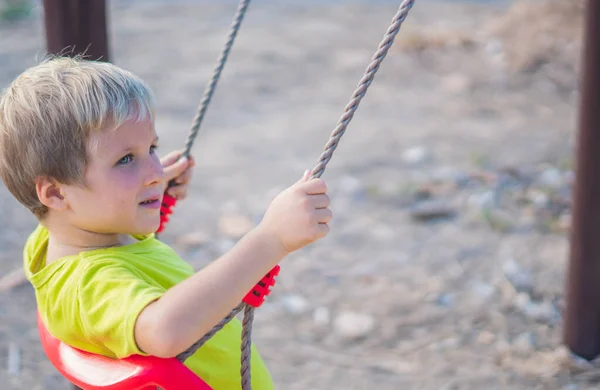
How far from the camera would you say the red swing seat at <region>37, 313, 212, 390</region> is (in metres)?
1.06

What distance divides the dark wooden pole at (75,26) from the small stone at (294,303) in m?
1.05

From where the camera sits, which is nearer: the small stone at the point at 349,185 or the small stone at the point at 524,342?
the small stone at the point at 524,342

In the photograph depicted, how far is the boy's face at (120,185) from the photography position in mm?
1093

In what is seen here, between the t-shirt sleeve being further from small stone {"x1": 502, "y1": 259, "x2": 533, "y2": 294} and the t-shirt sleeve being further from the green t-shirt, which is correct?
small stone {"x1": 502, "y1": 259, "x2": 533, "y2": 294}

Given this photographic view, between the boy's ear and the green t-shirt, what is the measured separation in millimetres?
76

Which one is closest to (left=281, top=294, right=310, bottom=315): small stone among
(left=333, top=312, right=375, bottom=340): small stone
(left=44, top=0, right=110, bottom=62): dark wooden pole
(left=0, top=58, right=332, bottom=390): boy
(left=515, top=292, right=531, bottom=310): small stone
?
(left=333, top=312, right=375, bottom=340): small stone

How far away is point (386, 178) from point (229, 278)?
8.41 feet

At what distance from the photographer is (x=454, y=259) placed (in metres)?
2.81

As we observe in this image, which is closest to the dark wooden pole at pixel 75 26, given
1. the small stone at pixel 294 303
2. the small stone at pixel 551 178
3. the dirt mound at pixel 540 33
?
the small stone at pixel 294 303

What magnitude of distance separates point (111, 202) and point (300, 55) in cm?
431

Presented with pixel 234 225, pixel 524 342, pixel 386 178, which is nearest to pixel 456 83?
pixel 386 178

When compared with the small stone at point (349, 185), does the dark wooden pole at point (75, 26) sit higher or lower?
higher

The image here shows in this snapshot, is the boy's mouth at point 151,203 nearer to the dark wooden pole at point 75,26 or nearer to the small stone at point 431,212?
the dark wooden pole at point 75,26

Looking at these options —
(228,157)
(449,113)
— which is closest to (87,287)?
(228,157)
